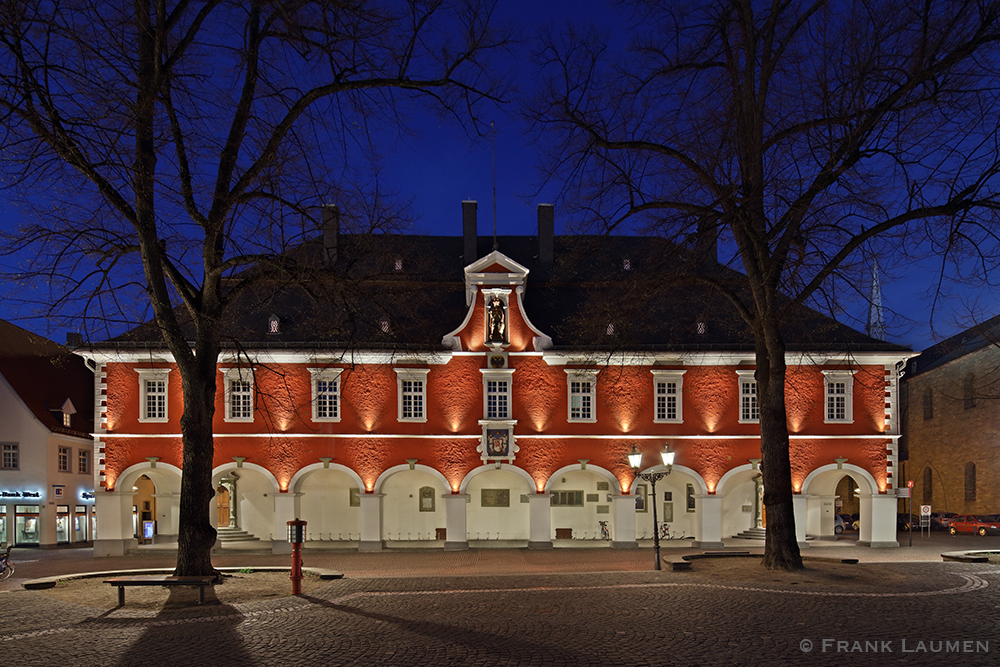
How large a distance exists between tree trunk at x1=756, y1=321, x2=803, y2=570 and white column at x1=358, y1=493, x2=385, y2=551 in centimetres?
1397

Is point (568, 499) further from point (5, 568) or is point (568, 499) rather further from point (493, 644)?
point (493, 644)

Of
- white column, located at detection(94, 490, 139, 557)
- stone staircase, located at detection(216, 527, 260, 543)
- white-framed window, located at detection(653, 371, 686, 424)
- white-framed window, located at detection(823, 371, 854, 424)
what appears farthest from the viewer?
stone staircase, located at detection(216, 527, 260, 543)

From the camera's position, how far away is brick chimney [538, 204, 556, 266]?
107ft

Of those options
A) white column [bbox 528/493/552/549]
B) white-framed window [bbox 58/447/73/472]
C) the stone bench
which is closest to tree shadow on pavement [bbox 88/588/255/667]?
the stone bench

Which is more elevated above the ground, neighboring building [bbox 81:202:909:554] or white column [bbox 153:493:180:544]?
neighboring building [bbox 81:202:909:554]

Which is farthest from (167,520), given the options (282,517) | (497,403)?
(497,403)

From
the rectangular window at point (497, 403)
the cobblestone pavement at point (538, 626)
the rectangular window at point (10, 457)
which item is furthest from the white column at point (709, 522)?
the rectangular window at point (10, 457)

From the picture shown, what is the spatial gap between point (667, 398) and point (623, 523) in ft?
15.1

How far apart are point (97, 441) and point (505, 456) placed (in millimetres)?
14014

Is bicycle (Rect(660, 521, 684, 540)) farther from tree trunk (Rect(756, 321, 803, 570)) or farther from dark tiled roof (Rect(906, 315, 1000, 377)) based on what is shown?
dark tiled roof (Rect(906, 315, 1000, 377))

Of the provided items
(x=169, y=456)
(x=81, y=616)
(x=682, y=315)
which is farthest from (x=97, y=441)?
(x=682, y=315)

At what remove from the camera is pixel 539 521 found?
2684 cm

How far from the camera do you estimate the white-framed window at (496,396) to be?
89.6 ft

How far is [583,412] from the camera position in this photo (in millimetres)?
27547
